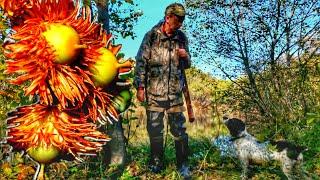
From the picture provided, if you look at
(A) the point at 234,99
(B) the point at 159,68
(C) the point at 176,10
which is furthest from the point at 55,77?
(A) the point at 234,99

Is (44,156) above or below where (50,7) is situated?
below

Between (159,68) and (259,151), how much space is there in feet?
4.06

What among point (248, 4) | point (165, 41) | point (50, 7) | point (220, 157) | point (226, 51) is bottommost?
point (220, 157)

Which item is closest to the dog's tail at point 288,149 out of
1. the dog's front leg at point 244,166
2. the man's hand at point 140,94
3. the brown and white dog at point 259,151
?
the brown and white dog at point 259,151

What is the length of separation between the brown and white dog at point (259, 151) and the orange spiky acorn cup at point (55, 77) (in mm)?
3882

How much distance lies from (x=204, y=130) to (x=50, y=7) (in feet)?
23.9

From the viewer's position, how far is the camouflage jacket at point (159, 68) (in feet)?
16.0

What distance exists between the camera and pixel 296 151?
483 centimetres

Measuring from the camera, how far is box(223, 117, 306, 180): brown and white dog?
4789 mm

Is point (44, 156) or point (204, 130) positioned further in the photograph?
point (204, 130)

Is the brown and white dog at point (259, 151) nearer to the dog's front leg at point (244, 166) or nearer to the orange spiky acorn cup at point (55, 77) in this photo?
the dog's front leg at point (244, 166)

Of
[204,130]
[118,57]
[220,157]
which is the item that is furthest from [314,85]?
[118,57]

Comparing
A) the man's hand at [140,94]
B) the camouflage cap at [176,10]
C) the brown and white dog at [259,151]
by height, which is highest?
the camouflage cap at [176,10]

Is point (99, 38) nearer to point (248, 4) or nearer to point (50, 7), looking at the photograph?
point (50, 7)
